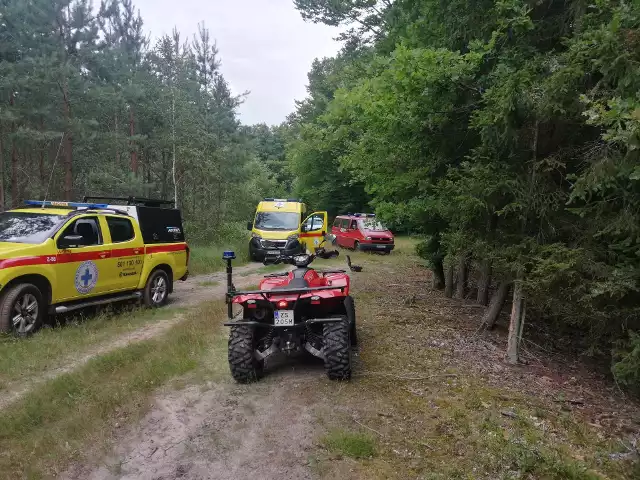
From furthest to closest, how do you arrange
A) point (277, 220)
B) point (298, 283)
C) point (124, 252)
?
point (277, 220), point (124, 252), point (298, 283)

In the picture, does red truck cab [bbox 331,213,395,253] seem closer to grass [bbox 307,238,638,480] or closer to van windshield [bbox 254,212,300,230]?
van windshield [bbox 254,212,300,230]

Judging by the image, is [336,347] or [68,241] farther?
[68,241]

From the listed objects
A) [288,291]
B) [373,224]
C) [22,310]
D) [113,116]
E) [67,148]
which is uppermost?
[113,116]

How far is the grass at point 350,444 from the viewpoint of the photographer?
3947mm

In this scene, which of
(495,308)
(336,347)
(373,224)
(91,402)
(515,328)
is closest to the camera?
(91,402)

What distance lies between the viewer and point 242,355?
210 inches

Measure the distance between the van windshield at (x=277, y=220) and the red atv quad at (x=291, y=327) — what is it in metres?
12.4

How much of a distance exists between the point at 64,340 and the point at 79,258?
5.21 feet

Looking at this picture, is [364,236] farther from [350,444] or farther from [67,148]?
[350,444]

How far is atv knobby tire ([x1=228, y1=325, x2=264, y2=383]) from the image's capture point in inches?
210

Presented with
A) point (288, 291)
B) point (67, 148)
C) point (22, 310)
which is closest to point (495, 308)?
point (288, 291)

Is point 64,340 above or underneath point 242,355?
underneath

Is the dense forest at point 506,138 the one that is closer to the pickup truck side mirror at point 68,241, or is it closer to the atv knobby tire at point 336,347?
the atv knobby tire at point 336,347

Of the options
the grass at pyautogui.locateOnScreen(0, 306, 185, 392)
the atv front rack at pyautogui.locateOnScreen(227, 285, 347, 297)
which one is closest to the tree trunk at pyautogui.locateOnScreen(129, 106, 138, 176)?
the grass at pyautogui.locateOnScreen(0, 306, 185, 392)
